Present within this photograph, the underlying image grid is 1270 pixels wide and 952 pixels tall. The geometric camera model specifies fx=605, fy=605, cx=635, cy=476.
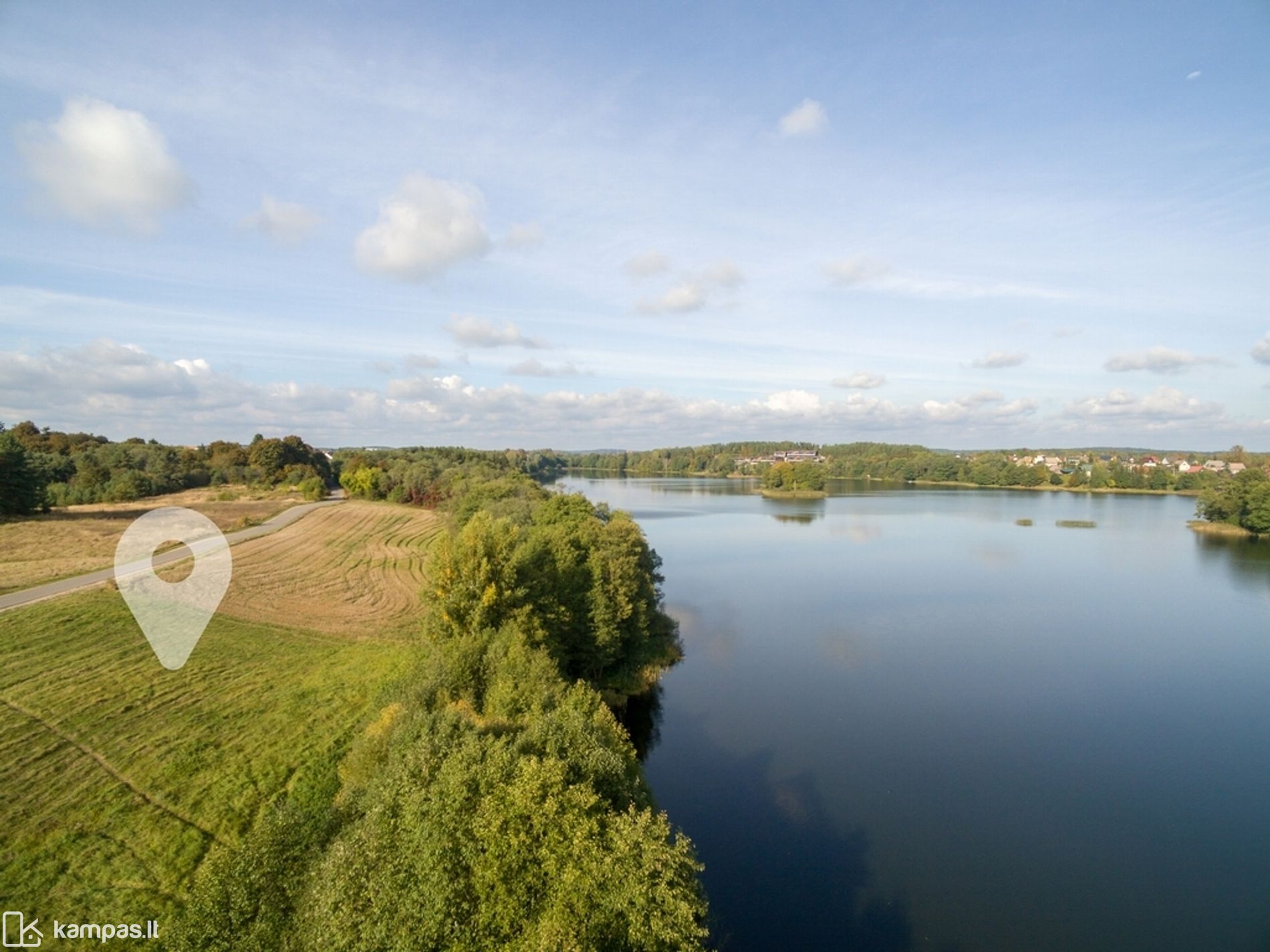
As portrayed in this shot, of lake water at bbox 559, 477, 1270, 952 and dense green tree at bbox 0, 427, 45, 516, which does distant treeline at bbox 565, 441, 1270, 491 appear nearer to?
lake water at bbox 559, 477, 1270, 952

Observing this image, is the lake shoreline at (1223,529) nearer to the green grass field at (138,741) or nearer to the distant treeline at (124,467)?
the green grass field at (138,741)

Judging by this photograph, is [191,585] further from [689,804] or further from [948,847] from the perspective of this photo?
[948,847]

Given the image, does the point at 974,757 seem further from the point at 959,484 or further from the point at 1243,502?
the point at 959,484

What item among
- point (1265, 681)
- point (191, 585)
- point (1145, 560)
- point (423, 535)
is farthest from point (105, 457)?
point (1145, 560)

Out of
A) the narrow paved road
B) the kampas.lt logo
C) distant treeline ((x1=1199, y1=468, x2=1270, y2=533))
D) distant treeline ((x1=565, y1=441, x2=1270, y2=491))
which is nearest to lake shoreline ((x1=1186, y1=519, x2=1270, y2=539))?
distant treeline ((x1=1199, y1=468, x2=1270, y2=533))

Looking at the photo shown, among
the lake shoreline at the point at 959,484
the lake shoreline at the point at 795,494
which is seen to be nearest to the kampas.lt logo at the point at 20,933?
the lake shoreline at the point at 795,494

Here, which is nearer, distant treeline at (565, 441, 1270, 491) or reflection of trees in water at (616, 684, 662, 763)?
reflection of trees in water at (616, 684, 662, 763)

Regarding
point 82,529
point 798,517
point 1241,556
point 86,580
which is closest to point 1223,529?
point 1241,556
